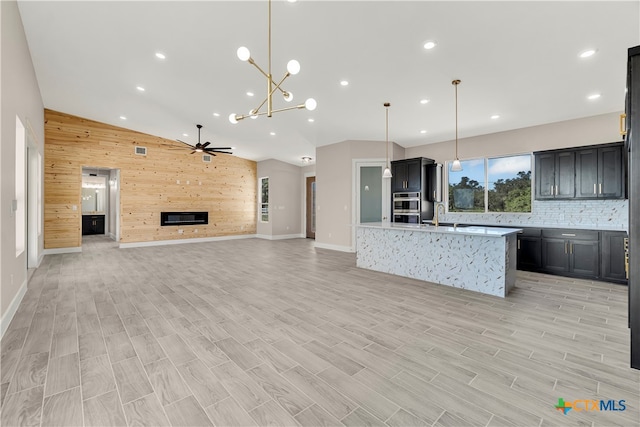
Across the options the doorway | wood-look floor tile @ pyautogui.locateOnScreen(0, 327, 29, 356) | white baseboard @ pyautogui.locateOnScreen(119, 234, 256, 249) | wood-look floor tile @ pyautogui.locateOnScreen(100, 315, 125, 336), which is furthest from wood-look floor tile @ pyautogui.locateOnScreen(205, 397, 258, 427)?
the doorway

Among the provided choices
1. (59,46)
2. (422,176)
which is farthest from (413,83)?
(59,46)

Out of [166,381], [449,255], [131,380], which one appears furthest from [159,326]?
[449,255]

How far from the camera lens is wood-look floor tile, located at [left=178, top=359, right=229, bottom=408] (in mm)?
1773

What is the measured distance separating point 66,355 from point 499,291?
192 inches

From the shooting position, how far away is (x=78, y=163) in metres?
7.68

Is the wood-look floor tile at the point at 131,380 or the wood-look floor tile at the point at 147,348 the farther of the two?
the wood-look floor tile at the point at 147,348

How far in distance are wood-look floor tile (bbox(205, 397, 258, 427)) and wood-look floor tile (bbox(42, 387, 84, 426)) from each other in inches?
28.8

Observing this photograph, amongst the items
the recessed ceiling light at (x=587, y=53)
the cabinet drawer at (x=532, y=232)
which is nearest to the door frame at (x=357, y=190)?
the cabinet drawer at (x=532, y=232)

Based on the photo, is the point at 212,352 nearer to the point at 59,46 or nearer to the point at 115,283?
the point at 115,283

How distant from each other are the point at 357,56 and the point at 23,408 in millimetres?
4538

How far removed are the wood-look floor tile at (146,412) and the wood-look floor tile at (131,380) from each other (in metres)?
0.07

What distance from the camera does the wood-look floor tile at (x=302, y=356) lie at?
2.13m

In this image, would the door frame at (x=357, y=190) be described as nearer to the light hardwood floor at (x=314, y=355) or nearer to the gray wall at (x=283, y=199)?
the light hardwood floor at (x=314, y=355)

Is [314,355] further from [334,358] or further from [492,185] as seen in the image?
[492,185]
